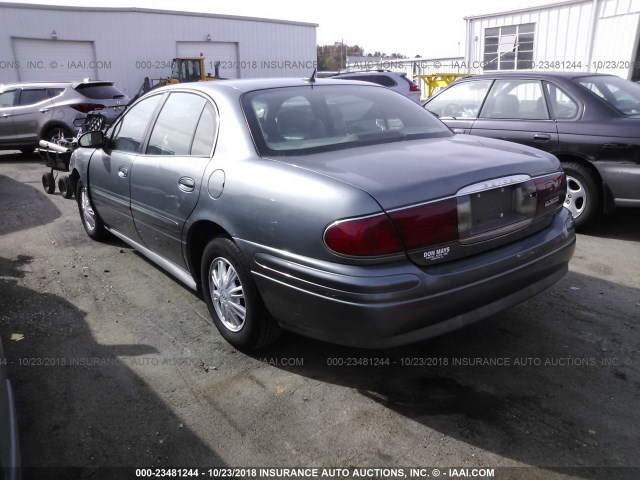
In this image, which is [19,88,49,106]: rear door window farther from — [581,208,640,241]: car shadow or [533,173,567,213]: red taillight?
[533,173,567,213]: red taillight

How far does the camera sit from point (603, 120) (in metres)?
5.36

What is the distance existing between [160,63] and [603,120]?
25530mm

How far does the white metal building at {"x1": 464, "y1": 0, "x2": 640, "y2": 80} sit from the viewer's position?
15477mm

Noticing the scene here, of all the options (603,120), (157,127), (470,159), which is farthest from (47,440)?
(603,120)

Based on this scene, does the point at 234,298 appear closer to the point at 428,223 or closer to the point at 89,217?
the point at 428,223

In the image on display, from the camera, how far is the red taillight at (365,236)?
247cm

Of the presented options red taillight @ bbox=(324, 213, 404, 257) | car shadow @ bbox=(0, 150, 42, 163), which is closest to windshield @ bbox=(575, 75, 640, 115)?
red taillight @ bbox=(324, 213, 404, 257)

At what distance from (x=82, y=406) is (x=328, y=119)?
2.21m

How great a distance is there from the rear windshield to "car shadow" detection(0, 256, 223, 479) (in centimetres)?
903

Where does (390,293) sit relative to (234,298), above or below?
above

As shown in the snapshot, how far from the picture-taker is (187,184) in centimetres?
347

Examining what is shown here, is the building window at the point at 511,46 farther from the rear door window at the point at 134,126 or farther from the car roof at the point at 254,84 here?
the rear door window at the point at 134,126

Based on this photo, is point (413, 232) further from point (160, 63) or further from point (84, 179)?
point (160, 63)

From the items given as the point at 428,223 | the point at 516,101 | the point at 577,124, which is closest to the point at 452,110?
the point at 516,101
